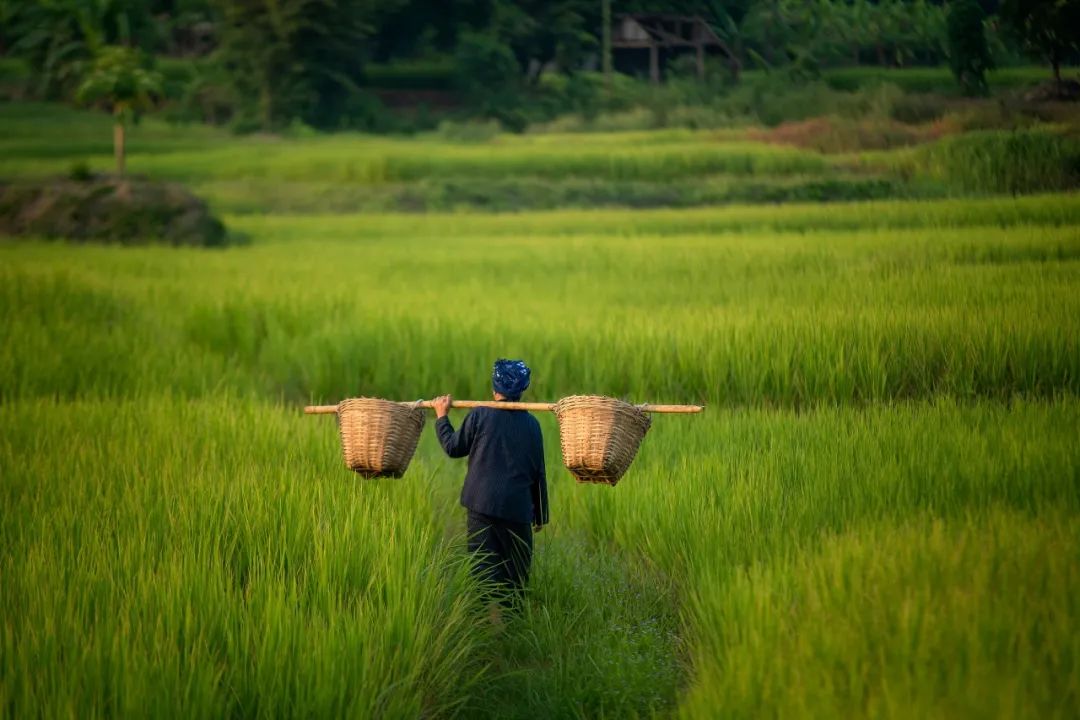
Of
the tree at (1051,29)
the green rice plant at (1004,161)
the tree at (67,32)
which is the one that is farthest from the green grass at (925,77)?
the tree at (67,32)

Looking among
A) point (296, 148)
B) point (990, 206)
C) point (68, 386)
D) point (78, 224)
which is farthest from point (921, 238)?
point (78, 224)

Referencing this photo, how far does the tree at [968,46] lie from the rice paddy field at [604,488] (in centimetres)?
60

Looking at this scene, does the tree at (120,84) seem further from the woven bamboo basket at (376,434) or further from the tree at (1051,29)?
the woven bamboo basket at (376,434)

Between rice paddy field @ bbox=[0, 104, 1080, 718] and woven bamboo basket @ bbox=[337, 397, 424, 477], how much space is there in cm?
15

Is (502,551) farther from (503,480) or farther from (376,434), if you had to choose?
(376,434)

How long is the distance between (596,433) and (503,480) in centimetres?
34

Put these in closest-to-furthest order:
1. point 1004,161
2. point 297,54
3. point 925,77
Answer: point 1004,161 → point 925,77 → point 297,54

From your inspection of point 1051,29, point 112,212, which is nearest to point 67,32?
point 112,212

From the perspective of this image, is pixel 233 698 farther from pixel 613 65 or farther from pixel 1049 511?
pixel 613 65

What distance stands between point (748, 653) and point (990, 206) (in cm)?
444


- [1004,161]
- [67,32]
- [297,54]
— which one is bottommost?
[1004,161]

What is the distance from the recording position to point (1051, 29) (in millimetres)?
5684

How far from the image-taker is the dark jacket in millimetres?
3133

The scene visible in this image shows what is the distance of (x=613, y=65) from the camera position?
29.5 feet
